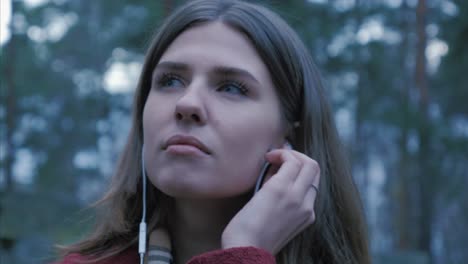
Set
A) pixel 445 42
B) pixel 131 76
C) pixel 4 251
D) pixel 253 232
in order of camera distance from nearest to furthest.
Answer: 1. pixel 253 232
2. pixel 4 251
3. pixel 445 42
4. pixel 131 76

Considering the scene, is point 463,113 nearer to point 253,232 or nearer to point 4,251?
point 4,251

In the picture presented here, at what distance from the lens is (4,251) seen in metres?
7.65

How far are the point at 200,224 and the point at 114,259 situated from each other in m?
0.32

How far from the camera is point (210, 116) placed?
160 centimetres

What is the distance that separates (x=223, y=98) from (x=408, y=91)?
12046 millimetres

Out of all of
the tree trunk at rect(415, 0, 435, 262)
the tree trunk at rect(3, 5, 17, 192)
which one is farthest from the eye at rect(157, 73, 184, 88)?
the tree trunk at rect(3, 5, 17, 192)

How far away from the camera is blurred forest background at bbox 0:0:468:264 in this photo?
31.6 feet

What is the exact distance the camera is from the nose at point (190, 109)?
1570 mm

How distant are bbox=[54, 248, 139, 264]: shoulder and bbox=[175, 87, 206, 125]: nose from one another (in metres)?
0.54

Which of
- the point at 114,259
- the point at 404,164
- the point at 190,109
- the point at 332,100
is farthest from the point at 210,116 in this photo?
the point at 404,164

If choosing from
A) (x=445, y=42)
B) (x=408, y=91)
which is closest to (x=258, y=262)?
(x=445, y=42)

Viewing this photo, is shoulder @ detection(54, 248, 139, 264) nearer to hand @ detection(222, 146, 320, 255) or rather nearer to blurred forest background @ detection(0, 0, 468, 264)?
hand @ detection(222, 146, 320, 255)

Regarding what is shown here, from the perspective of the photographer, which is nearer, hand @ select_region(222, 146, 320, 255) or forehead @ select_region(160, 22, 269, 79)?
hand @ select_region(222, 146, 320, 255)

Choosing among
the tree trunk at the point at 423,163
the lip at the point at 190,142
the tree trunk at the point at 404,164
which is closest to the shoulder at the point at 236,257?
the lip at the point at 190,142
